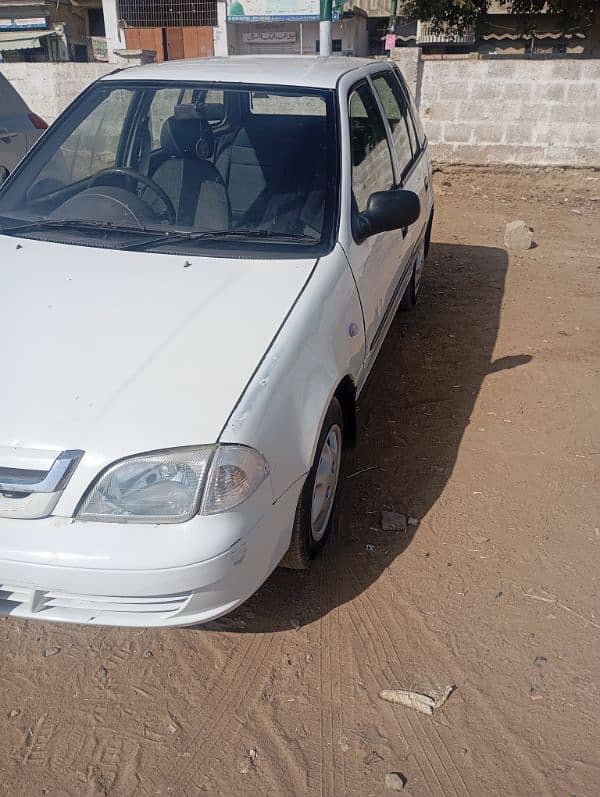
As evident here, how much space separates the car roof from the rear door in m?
3.46

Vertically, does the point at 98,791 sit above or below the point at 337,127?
below

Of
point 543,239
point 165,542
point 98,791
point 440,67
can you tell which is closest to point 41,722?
point 98,791

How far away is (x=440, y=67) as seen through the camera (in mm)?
10242

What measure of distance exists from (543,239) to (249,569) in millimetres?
6618

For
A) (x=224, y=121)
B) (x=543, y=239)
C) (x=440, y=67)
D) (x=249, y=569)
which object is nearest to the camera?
(x=249, y=569)

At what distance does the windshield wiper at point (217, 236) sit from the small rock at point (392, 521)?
4.14ft

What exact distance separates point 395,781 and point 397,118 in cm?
382

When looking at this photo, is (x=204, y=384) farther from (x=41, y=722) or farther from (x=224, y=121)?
(x=224, y=121)

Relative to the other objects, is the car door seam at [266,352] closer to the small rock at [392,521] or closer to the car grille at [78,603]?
the car grille at [78,603]

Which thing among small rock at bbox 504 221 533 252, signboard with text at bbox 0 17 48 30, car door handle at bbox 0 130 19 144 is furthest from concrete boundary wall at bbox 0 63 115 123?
signboard with text at bbox 0 17 48 30

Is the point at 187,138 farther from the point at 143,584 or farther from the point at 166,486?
the point at 143,584

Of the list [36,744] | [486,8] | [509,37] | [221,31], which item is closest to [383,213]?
[36,744]

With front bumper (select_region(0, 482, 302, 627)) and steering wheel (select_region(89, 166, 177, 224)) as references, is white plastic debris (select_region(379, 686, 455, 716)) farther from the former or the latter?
steering wheel (select_region(89, 166, 177, 224))

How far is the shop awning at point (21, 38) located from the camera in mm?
29469
